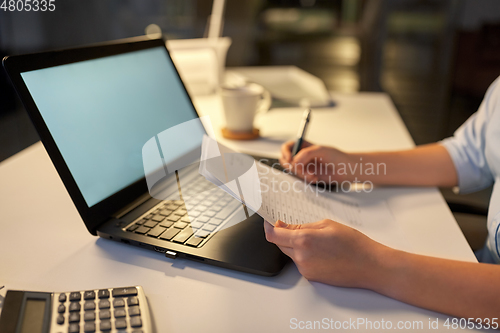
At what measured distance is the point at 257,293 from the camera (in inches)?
17.4

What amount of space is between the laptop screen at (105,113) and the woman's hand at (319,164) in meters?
0.22

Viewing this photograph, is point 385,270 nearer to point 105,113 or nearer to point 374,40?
point 105,113

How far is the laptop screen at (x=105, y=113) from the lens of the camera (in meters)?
0.50

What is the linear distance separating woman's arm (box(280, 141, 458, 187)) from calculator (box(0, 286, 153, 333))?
411 millimetres

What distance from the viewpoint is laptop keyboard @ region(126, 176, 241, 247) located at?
1.67 feet

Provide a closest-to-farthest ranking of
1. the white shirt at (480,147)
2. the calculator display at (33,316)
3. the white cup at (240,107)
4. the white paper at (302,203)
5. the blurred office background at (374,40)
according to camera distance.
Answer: the calculator display at (33,316)
the white paper at (302,203)
the white shirt at (480,147)
the white cup at (240,107)
the blurred office background at (374,40)

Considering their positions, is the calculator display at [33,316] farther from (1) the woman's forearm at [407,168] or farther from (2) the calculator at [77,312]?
(1) the woman's forearm at [407,168]

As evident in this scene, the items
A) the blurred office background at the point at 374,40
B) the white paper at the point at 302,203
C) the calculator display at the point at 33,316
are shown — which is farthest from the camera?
the blurred office background at the point at 374,40

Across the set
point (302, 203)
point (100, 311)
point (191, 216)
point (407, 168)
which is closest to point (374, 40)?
point (407, 168)

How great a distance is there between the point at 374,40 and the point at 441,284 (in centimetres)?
337

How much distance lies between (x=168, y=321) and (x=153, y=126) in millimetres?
359

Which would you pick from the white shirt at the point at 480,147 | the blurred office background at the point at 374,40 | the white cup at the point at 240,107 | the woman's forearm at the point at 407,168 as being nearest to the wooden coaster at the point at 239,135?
the white cup at the point at 240,107

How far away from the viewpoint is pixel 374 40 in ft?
11.2

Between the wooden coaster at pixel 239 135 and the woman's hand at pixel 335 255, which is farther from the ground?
the woman's hand at pixel 335 255
